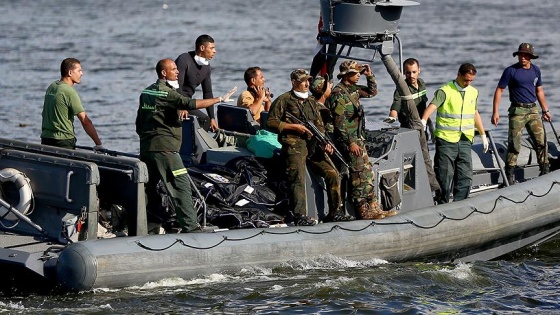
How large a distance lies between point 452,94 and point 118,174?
3.75m

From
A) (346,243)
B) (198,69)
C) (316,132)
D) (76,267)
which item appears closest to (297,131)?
(316,132)

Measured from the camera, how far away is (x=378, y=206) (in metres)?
10.8

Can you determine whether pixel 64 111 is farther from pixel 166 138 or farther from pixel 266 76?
pixel 266 76

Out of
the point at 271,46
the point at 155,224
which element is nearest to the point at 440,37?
the point at 271,46

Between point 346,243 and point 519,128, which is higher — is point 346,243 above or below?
below

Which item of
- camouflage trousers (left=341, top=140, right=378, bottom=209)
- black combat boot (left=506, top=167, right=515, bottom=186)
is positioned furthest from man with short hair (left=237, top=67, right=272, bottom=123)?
black combat boot (left=506, top=167, right=515, bottom=186)

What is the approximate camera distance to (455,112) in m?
11.7

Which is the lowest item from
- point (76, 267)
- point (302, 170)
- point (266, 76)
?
point (76, 267)

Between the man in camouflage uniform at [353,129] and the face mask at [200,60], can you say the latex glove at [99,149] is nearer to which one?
the face mask at [200,60]

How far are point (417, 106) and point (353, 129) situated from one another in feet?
4.96

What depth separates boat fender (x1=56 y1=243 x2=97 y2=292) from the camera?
884 cm

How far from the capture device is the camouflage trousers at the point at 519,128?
503 inches

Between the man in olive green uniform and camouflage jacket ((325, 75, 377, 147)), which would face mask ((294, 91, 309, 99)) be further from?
the man in olive green uniform

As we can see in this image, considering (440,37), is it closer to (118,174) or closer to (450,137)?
(450,137)
